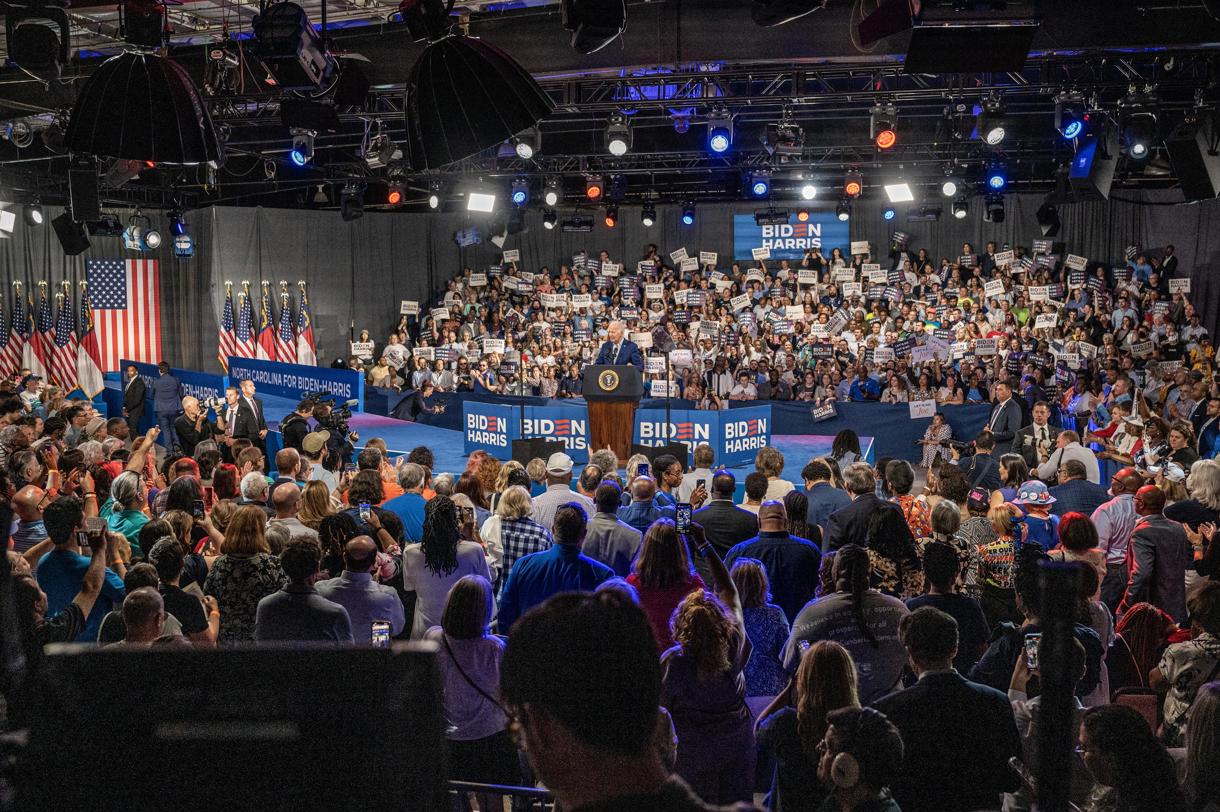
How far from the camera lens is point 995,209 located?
18453mm

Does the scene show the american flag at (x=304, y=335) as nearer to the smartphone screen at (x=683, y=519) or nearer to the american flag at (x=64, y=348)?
the american flag at (x=64, y=348)

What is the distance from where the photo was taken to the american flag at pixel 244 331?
21750 mm

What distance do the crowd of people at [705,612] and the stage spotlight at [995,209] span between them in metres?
12.3

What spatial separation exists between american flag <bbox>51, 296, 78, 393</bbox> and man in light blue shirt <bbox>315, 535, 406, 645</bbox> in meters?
19.3

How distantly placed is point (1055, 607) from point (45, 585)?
4735 mm

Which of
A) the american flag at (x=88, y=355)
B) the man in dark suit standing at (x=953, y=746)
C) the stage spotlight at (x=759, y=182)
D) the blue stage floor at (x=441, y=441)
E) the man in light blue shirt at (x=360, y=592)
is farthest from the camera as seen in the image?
the american flag at (x=88, y=355)

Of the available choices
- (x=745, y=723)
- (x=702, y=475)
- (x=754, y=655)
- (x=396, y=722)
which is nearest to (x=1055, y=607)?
(x=396, y=722)

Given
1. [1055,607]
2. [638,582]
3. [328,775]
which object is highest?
[1055,607]

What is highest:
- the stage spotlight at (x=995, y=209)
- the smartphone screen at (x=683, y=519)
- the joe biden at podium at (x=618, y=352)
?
the stage spotlight at (x=995, y=209)

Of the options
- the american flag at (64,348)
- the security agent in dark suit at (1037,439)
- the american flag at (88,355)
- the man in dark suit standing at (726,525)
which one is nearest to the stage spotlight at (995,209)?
the security agent in dark suit at (1037,439)

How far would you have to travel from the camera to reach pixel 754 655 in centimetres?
427

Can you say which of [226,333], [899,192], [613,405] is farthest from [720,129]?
[226,333]

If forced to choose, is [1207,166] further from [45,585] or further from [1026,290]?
[45,585]

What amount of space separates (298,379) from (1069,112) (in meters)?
11.4
